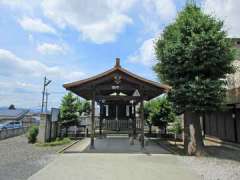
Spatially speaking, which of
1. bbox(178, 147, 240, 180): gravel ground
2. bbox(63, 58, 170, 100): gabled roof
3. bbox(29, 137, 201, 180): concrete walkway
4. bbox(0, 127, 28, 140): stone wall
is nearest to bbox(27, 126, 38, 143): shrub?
bbox(0, 127, 28, 140): stone wall

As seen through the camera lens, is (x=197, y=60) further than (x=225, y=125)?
No

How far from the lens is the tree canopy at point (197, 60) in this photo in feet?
30.9

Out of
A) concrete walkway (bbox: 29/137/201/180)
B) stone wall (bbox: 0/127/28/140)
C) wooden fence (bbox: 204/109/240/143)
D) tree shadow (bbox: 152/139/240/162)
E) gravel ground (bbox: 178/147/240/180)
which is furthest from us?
stone wall (bbox: 0/127/28/140)

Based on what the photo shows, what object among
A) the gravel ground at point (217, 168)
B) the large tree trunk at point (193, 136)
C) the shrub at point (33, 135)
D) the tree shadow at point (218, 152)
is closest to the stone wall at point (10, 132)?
the shrub at point (33, 135)

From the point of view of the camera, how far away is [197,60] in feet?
31.9

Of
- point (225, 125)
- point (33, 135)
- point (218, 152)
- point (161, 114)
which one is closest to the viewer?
point (218, 152)

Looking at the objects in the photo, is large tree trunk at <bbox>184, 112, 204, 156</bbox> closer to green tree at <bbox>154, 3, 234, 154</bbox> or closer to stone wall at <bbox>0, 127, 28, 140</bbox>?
green tree at <bbox>154, 3, 234, 154</bbox>

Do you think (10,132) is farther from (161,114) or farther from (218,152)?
(218,152)

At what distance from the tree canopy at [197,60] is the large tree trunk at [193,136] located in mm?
627

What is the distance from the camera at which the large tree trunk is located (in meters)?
9.91

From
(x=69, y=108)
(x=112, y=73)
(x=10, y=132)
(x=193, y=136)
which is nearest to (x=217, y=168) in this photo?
(x=193, y=136)

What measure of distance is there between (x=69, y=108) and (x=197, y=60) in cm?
1012

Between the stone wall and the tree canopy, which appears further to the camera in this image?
the stone wall

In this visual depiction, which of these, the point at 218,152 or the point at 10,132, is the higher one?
the point at 10,132
